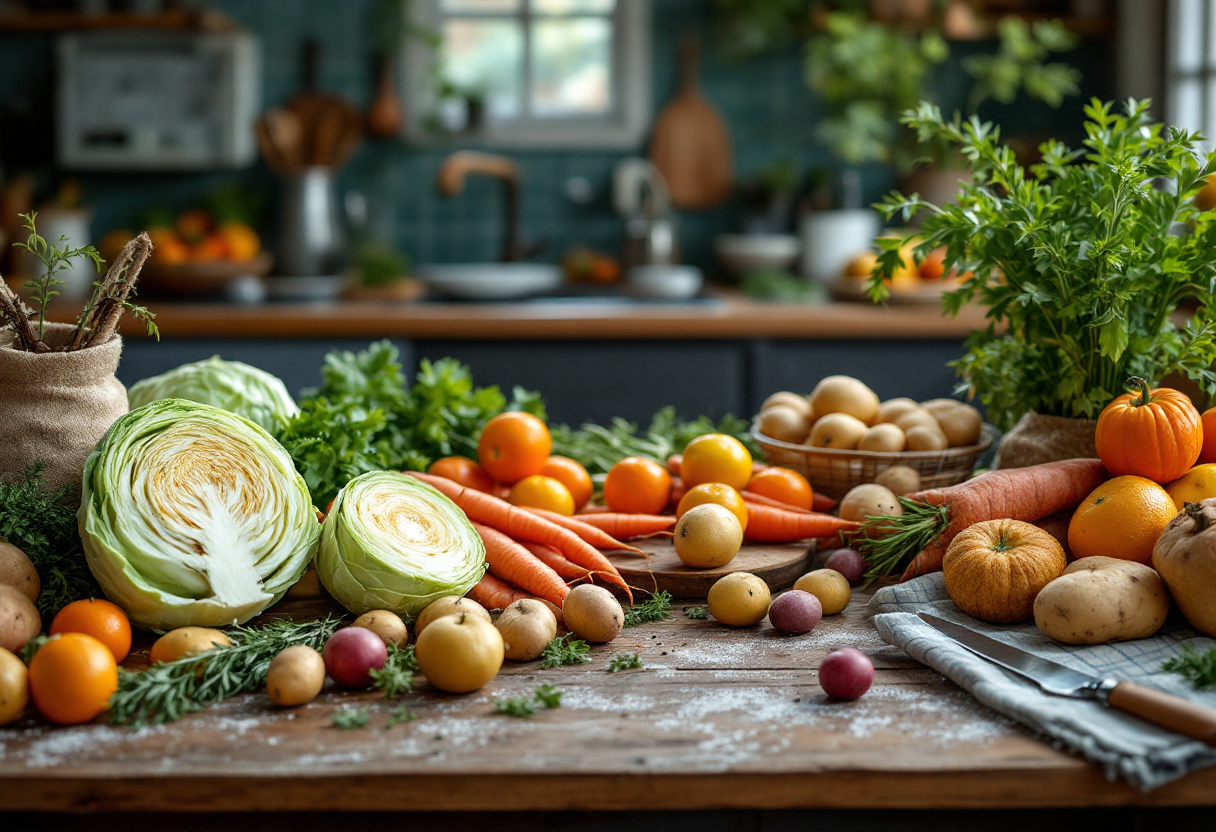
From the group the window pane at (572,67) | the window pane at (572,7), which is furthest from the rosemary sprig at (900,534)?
the window pane at (572,7)

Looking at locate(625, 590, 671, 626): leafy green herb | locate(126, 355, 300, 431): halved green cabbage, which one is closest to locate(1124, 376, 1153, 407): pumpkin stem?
locate(625, 590, 671, 626): leafy green herb

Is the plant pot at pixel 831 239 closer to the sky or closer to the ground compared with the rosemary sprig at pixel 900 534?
closer to the sky

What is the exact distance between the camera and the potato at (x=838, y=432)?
5.73ft

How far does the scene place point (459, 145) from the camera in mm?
4625

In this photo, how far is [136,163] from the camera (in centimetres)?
442

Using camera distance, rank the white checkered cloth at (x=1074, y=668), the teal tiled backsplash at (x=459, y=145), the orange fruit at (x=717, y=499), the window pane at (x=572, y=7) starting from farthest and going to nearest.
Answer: the window pane at (x=572, y=7), the teal tiled backsplash at (x=459, y=145), the orange fruit at (x=717, y=499), the white checkered cloth at (x=1074, y=668)

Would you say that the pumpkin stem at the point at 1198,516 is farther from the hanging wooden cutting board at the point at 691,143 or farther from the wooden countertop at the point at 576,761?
the hanging wooden cutting board at the point at 691,143

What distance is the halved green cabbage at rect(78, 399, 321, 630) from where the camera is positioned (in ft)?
4.11

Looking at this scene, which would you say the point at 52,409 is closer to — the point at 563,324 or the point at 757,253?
the point at 563,324

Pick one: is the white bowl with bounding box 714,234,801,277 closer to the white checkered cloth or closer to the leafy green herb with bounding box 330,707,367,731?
the white checkered cloth

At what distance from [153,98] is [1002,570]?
4.11 meters

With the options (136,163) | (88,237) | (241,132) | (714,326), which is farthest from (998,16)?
Answer: (88,237)

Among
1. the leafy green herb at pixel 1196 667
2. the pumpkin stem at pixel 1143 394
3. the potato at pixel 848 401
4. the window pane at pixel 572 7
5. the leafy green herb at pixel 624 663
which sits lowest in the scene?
the leafy green herb at pixel 624 663

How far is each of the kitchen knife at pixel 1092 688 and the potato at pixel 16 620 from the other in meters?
1.02
